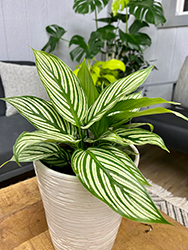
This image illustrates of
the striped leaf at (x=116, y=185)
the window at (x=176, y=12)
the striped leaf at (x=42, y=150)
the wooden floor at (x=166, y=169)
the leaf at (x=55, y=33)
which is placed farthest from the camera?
the window at (x=176, y=12)

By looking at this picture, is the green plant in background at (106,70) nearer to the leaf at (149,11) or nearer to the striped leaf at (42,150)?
the leaf at (149,11)

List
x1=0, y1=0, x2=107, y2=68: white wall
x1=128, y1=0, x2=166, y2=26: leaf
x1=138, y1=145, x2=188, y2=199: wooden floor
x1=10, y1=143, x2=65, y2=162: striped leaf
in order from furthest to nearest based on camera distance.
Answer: x1=0, y1=0, x2=107, y2=68: white wall
x1=128, y1=0, x2=166, y2=26: leaf
x1=138, y1=145, x2=188, y2=199: wooden floor
x1=10, y1=143, x2=65, y2=162: striped leaf

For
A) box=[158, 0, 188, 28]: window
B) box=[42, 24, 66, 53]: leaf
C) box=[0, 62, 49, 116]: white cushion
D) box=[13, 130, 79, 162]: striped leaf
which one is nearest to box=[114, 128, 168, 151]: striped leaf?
box=[13, 130, 79, 162]: striped leaf

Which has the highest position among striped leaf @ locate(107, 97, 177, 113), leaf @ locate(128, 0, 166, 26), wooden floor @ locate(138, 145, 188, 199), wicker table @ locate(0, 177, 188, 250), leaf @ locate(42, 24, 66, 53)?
leaf @ locate(128, 0, 166, 26)

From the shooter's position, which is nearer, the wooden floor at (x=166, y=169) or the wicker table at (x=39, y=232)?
the wicker table at (x=39, y=232)

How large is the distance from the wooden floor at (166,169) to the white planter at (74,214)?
3.49ft

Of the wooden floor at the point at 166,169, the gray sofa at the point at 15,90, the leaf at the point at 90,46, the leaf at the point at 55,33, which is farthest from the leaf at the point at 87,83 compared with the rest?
the leaf at the point at 55,33

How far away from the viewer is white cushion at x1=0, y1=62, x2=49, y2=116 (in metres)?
1.41

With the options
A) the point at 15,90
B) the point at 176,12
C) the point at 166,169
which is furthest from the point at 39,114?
the point at 176,12

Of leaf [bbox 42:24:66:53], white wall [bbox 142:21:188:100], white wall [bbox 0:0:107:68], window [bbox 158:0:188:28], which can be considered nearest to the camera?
white wall [bbox 0:0:107:68]

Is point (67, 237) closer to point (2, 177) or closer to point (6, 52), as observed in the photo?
point (2, 177)

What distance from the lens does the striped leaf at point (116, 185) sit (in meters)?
0.25

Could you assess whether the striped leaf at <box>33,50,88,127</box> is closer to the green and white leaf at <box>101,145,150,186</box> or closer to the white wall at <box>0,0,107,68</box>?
the green and white leaf at <box>101,145,150,186</box>

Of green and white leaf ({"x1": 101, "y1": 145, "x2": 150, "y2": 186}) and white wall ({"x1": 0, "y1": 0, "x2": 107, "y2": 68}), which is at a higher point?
white wall ({"x1": 0, "y1": 0, "x2": 107, "y2": 68})
